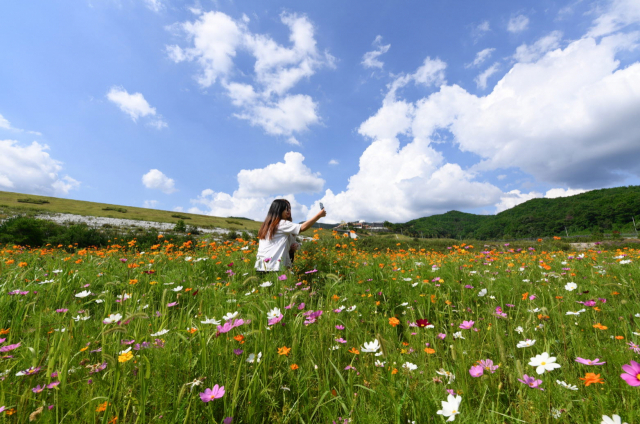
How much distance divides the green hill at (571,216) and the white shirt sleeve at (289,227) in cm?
8775

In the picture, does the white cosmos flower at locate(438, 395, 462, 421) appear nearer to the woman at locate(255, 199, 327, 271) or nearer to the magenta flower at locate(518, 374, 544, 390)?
the magenta flower at locate(518, 374, 544, 390)

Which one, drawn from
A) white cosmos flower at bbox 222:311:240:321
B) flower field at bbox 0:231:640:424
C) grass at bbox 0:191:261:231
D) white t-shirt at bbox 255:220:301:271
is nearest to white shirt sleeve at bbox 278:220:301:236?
white t-shirt at bbox 255:220:301:271

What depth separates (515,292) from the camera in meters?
3.40

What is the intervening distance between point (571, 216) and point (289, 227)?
429 ft

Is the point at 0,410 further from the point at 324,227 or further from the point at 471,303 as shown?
the point at 324,227

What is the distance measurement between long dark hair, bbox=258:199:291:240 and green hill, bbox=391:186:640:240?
87.5m

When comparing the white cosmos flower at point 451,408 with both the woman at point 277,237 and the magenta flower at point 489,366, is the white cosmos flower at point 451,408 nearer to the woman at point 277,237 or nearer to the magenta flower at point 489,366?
the magenta flower at point 489,366

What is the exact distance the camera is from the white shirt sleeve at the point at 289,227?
199 inches

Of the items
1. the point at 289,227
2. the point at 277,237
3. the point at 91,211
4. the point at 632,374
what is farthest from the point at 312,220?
the point at 91,211

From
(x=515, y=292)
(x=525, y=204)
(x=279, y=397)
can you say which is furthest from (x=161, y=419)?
(x=525, y=204)

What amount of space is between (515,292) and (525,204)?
16255cm

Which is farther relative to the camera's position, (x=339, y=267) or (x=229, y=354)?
(x=339, y=267)

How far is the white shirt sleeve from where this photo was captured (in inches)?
199

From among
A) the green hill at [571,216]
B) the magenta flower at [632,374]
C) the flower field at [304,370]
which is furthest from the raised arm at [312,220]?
the green hill at [571,216]
